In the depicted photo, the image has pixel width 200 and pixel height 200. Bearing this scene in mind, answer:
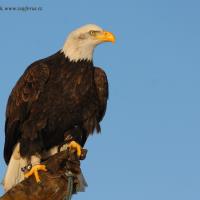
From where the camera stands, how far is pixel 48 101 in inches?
403

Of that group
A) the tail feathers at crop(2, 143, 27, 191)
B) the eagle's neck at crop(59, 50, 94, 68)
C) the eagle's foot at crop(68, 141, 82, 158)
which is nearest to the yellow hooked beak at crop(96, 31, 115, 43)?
the eagle's neck at crop(59, 50, 94, 68)

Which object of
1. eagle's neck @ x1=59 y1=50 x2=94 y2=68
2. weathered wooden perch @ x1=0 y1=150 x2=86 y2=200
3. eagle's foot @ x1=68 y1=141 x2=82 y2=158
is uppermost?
eagle's neck @ x1=59 y1=50 x2=94 y2=68

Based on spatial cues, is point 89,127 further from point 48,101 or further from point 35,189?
point 35,189

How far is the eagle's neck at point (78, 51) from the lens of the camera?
10.5 meters

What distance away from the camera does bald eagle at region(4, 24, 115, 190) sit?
33.7ft

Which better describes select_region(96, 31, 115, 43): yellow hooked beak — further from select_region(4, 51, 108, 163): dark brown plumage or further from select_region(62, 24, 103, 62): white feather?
select_region(4, 51, 108, 163): dark brown plumage

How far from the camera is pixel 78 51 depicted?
10.4 m

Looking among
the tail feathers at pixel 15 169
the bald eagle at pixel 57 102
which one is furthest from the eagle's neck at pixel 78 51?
the tail feathers at pixel 15 169

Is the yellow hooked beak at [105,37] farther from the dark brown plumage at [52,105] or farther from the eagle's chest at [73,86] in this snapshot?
the eagle's chest at [73,86]

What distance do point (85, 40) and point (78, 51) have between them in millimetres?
210

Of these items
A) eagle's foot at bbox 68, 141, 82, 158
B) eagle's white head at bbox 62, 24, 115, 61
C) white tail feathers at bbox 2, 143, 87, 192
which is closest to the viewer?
eagle's foot at bbox 68, 141, 82, 158

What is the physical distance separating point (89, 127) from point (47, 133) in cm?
68

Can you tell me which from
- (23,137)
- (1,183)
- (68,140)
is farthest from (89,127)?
(1,183)

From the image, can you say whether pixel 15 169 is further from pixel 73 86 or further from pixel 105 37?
pixel 105 37
